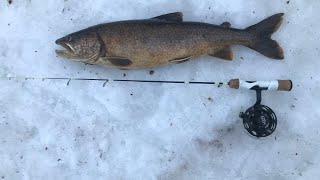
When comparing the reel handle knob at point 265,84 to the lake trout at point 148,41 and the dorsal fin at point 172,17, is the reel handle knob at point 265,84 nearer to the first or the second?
the lake trout at point 148,41

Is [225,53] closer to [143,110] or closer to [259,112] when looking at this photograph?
[259,112]

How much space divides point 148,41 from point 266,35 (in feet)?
3.18

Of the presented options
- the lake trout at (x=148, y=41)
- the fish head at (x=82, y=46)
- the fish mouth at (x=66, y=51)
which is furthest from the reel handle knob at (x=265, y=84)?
the fish mouth at (x=66, y=51)

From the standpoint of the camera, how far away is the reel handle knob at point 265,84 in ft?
10.2

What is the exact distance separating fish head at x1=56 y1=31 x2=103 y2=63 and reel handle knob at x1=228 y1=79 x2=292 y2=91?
1.11 m

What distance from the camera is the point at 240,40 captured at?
3.16m

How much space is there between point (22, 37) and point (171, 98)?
135 centimetres

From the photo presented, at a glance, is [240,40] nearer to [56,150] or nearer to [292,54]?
[292,54]

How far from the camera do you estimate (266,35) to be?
3176 millimetres

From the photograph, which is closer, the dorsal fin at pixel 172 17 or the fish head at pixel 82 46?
the fish head at pixel 82 46

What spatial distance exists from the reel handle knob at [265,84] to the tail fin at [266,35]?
267mm

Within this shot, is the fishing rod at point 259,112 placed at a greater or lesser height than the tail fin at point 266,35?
lesser

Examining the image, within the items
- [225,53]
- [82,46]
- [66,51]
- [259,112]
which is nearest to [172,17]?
[225,53]

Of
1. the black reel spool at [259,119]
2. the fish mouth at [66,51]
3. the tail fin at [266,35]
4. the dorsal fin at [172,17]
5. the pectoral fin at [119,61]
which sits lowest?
the black reel spool at [259,119]
